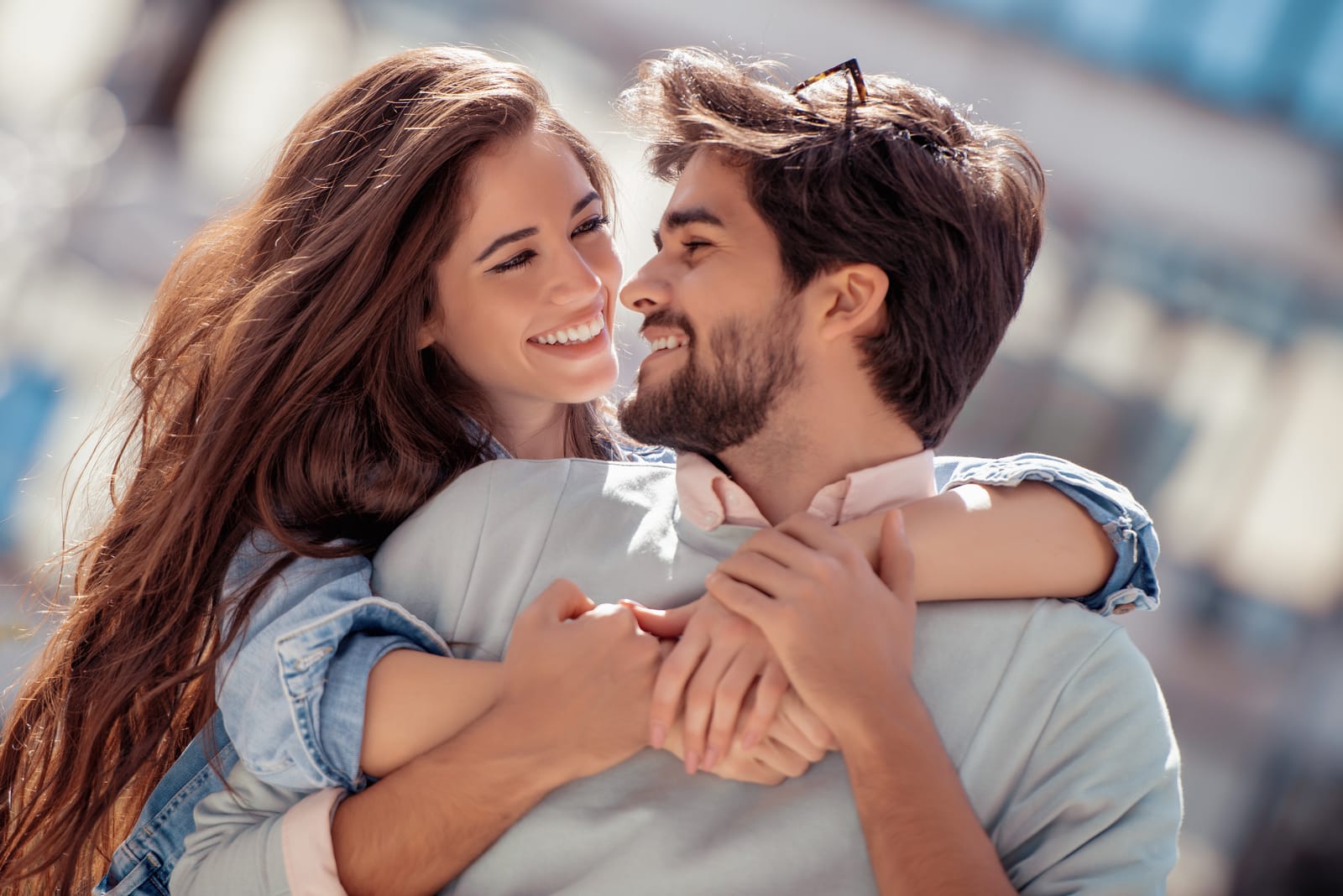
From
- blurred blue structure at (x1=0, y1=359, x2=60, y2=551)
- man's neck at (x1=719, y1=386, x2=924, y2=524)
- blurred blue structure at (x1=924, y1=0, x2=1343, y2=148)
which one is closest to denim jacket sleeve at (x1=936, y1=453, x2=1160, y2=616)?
man's neck at (x1=719, y1=386, x2=924, y2=524)

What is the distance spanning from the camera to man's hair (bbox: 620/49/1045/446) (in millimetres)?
1468

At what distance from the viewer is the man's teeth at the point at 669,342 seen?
4.94 ft

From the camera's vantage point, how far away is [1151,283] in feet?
12.2

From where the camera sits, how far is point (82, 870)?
5.75ft

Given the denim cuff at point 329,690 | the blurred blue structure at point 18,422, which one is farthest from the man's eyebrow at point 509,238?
the blurred blue structure at point 18,422

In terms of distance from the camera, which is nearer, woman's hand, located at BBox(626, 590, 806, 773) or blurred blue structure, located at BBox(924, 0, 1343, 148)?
woman's hand, located at BBox(626, 590, 806, 773)

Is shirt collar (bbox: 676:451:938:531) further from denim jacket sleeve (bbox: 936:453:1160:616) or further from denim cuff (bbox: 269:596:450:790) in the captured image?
denim cuff (bbox: 269:596:450:790)

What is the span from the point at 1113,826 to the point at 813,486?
519 mm

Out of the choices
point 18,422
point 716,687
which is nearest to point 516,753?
point 716,687

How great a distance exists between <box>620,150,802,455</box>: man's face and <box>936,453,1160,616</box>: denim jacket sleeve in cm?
30

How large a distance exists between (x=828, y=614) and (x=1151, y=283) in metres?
2.97

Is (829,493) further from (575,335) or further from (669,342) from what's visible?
(575,335)

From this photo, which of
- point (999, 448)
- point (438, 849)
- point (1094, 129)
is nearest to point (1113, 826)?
point (438, 849)

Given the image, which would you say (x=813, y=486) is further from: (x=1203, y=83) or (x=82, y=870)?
(x=1203, y=83)
